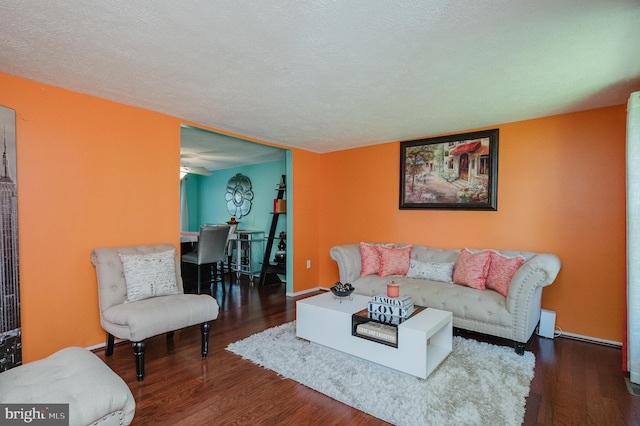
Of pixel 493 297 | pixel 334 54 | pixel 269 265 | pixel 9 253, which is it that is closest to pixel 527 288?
pixel 493 297

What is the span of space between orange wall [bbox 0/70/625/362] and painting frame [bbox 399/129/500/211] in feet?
0.42

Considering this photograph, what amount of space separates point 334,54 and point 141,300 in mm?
2427

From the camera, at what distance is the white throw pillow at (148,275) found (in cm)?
268

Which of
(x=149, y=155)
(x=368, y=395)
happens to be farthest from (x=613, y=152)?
(x=149, y=155)

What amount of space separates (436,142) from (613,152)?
1704 mm

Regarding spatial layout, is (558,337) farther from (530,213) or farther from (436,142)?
(436,142)

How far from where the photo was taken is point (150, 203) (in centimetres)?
330

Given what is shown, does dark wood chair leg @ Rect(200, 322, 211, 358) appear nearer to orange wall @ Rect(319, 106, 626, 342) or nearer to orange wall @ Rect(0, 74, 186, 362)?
orange wall @ Rect(0, 74, 186, 362)

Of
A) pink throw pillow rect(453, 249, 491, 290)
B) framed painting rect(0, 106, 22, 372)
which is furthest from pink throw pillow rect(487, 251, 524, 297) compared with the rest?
framed painting rect(0, 106, 22, 372)

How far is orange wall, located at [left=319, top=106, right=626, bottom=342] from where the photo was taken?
3045 millimetres

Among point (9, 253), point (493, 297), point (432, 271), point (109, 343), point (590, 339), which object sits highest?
point (9, 253)

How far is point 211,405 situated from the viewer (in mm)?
2053

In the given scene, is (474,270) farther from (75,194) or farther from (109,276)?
(75,194)

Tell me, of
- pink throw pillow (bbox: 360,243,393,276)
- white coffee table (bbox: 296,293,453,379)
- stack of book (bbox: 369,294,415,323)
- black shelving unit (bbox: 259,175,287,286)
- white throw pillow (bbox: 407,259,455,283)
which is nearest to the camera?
white coffee table (bbox: 296,293,453,379)
